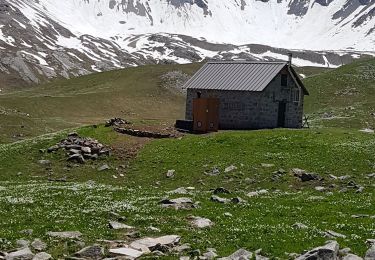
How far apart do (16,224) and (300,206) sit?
44.8 ft

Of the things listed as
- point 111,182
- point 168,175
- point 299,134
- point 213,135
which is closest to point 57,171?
point 111,182

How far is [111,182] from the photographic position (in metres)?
45.1

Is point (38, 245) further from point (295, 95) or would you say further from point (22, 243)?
point (295, 95)

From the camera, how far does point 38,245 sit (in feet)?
69.7

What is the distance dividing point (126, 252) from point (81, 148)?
33.1m

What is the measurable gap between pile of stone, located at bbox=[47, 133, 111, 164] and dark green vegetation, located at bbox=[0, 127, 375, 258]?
1.06 meters

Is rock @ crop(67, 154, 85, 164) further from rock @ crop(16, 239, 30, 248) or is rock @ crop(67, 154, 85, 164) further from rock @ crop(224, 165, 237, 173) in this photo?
rock @ crop(16, 239, 30, 248)

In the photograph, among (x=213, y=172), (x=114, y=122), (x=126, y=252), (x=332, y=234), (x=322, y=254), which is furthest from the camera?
(x=114, y=122)

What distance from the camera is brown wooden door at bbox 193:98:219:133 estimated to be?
204ft

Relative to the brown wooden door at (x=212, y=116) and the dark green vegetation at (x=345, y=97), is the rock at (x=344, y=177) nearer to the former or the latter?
the brown wooden door at (x=212, y=116)

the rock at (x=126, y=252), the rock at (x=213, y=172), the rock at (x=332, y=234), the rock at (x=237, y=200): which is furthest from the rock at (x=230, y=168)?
the rock at (x=126, y=252)

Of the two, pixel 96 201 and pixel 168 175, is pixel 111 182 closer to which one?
pixel 168 175

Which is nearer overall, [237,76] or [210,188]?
[210,188]

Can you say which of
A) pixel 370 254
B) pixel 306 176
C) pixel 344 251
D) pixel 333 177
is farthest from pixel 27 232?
pixel 333 177
